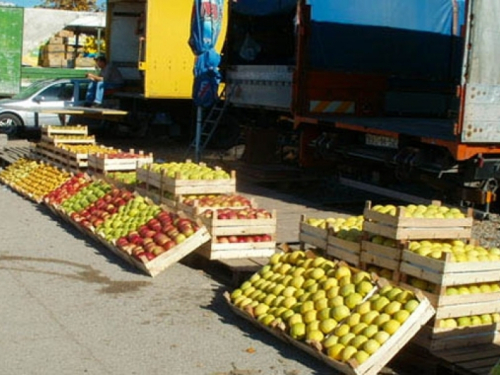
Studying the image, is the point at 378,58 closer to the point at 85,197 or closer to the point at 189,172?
the point at 189,172

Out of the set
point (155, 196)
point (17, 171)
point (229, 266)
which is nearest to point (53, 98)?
point (17, 171)

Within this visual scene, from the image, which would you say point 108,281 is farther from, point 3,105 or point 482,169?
point 3,105

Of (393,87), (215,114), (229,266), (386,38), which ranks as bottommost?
(229,266)

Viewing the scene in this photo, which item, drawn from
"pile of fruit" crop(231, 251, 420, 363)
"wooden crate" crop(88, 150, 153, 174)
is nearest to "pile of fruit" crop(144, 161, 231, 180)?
"wooden crate" crop(88, 150, 153, 174)

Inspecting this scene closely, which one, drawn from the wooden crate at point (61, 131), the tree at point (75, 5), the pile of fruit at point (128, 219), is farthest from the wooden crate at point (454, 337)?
the tree at point (75, 5)

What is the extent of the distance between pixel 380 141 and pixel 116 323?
595cm

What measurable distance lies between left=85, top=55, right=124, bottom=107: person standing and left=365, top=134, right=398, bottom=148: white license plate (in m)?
10.2

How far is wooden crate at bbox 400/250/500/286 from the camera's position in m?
5.90

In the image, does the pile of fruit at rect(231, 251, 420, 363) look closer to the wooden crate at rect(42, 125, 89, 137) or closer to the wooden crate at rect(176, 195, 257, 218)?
the wooden crate at rect(176, 195, 257, 218)

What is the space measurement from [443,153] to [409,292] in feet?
16.3

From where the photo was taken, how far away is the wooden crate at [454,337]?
585cm

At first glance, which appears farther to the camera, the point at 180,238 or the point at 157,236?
the point at 157,236

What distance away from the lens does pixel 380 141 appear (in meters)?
11.7

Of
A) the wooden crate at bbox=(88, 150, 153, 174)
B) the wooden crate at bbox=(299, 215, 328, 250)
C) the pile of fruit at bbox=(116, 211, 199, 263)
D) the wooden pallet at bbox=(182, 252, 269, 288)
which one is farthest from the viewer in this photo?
the wooden crate at bbox=(88, 150, 153, 174)
